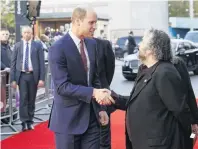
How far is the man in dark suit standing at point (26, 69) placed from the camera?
25.3ft

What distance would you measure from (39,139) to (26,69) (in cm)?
132

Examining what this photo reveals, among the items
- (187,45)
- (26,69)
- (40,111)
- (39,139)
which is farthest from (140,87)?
(187,45)

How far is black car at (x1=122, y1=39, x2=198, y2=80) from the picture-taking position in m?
16.6

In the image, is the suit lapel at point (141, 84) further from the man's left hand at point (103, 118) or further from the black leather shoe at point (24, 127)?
the black leather shoe at point (24, 127)

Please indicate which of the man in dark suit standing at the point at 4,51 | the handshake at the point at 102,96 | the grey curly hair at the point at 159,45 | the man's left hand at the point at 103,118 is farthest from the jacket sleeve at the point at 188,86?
the man in dark suit standing at the point at 4,51

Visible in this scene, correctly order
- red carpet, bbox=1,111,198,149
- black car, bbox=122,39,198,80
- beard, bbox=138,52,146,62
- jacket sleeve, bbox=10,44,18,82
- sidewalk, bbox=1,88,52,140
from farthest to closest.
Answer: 1. black car, bbox=122,39,198,80
2. sidewalk, bbox=1,88,52,140
3. jacket sleeve, bbox=10,44,18,82
4. red carpet, bbox=1,111,198,149
5. beard, bbox=138,52,146,62

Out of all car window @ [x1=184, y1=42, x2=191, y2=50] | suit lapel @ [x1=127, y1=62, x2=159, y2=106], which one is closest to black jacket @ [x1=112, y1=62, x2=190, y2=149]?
suit lapel @ [x1=127, y1=62, x2=159, y2=106]

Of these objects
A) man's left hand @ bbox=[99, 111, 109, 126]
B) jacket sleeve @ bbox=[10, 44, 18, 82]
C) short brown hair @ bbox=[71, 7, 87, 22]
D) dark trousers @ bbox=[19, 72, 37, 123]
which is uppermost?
short brown hair @ bbox=[71, 7, 87, 22]

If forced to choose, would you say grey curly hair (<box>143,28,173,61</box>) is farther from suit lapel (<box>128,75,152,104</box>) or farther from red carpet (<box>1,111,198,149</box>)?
red carpet (<box>1,111,198,149</box>)

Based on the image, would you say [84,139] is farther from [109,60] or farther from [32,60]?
[32,60]

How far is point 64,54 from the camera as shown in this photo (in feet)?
11.3

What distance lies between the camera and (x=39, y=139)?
23.6ft

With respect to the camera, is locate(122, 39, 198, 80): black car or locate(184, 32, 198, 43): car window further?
locate(184, 32, 198, 43): car window

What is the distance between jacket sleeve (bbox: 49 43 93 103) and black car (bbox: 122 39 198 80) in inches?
514
